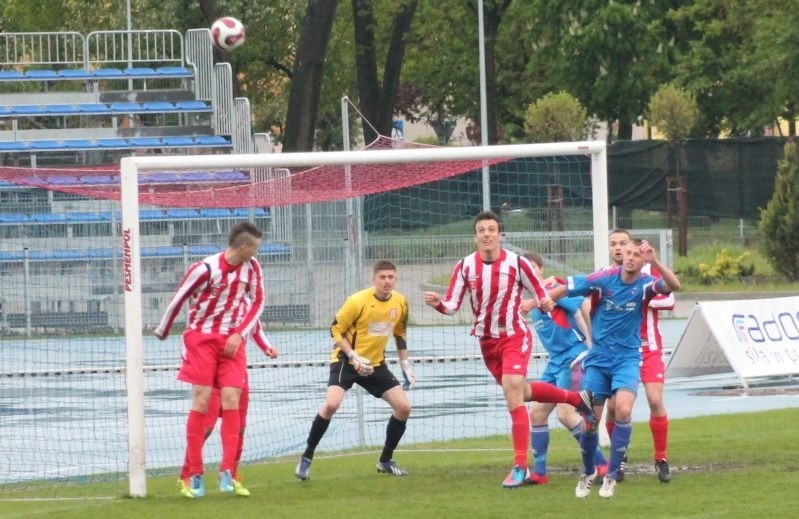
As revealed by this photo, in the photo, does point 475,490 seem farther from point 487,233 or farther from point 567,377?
point 487,233

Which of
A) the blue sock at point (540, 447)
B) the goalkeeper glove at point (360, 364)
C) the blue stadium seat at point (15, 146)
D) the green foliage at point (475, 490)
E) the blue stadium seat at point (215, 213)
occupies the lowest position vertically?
the green foliage at point (475, 490)

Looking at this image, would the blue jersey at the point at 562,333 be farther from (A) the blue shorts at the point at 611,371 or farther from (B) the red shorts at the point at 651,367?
(A) the blue shorts at the point at 611,371

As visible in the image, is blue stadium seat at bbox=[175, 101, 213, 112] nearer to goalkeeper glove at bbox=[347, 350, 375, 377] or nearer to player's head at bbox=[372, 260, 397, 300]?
player's head at bbox=[372, 260, 397, 300]

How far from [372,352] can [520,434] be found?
62.9 inches

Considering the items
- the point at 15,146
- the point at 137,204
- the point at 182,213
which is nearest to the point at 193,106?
the point at 15,146

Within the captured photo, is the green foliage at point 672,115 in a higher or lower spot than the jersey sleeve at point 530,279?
higher

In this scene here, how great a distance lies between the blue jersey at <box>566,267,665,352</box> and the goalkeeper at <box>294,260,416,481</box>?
69.5 inches

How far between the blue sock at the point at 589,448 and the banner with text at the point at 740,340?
7.00 metres

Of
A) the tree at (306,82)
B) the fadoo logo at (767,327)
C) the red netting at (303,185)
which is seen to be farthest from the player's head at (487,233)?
the tree at (306,82)

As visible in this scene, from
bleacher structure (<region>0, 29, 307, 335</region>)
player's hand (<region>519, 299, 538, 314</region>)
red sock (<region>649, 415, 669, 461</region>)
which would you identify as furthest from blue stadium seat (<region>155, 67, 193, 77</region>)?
red sock (<region>649, 415, 669, 461</region>)

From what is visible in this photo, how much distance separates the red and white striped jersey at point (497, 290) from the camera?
10.4 metres

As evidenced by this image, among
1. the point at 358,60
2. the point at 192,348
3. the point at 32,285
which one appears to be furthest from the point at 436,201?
the point at 358,60

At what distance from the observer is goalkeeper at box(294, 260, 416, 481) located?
11.3 metres

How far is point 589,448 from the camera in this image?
10086 mm
